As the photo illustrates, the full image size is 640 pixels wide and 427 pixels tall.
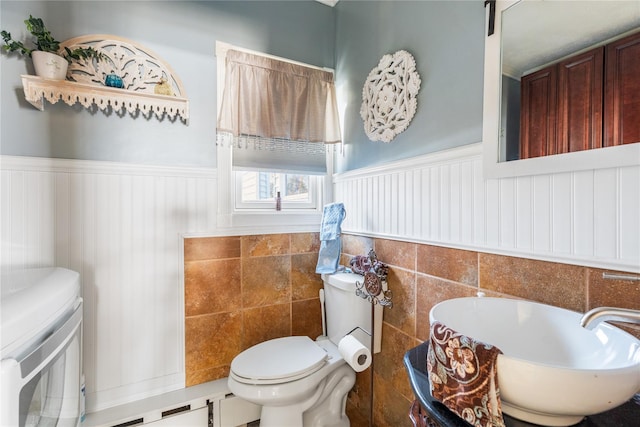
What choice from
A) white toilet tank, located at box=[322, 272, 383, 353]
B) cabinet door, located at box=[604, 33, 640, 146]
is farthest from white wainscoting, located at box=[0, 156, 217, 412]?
cabinet door, located at box=[604, 33, 640, 146]

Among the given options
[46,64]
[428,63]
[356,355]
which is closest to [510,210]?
[428,63]

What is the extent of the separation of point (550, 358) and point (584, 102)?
27.8 inches

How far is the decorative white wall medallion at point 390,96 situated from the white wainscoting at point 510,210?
7.6 inches

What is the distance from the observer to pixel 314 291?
187 cm

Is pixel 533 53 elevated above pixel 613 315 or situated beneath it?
elevated above

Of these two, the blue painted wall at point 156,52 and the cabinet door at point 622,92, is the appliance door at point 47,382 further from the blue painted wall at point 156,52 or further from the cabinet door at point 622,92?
the cabinet door at point 622,92

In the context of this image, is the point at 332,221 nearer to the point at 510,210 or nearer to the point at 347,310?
the point at 347,310

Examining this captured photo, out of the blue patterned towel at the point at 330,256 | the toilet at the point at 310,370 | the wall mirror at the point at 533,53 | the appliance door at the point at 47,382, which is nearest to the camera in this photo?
the appliance door at the point at 47,382

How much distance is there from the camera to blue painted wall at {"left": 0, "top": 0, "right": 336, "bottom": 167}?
124cm

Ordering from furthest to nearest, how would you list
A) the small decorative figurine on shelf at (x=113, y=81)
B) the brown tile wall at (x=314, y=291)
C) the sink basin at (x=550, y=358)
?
the small decorative figurine on shelf at (x=113, y=81) → the brown tile wall at (x=314, y=291) → the sink basin at (x=550, y=358)

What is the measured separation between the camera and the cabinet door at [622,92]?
70 cm

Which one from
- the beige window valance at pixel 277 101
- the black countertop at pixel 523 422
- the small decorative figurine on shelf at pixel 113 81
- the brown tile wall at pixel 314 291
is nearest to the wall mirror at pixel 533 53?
the brown tile wall at pixel 314 291

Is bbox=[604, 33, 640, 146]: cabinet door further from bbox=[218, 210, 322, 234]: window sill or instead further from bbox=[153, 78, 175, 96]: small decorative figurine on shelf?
bbox=[153, 78, 175, 96]: small decorative figurine on shelf

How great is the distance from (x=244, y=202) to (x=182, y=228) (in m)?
0.39
